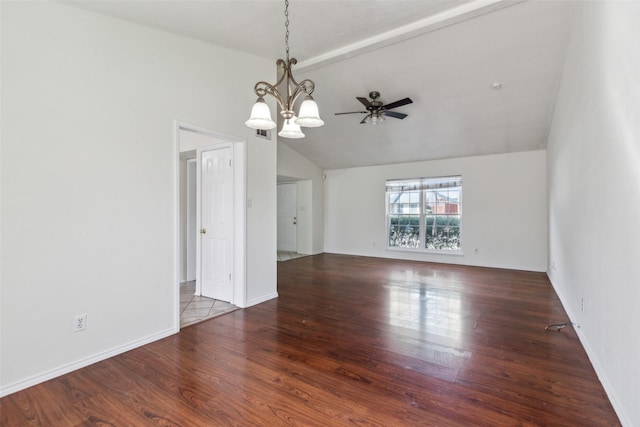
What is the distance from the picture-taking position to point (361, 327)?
318 cm

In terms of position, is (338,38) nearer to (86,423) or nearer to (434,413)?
(434,413)

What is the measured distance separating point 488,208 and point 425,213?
1.29 metres

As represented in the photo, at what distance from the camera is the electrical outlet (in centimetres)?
237

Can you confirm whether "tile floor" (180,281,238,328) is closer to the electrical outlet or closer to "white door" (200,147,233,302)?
"white door" (200,147,233,302)

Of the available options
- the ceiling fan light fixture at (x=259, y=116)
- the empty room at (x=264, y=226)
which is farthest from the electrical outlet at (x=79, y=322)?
the ceiling fan light fixture at (x=259, y=116)

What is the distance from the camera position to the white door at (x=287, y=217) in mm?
8562

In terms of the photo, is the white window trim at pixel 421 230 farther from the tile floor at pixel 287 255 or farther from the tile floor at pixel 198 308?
the tile floor at pixel 198 308

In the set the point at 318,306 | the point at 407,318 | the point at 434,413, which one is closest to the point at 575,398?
the point at 434,413

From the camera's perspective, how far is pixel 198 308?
12.3ft

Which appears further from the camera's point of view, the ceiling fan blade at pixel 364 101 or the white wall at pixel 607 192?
the ceiling fan blade at pixel 364 101

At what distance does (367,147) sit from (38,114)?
560cm

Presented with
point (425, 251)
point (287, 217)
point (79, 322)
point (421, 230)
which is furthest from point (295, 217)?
point (79, 322)

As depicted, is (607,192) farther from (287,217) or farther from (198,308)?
(287,217)

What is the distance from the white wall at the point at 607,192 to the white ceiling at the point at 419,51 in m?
0.63
